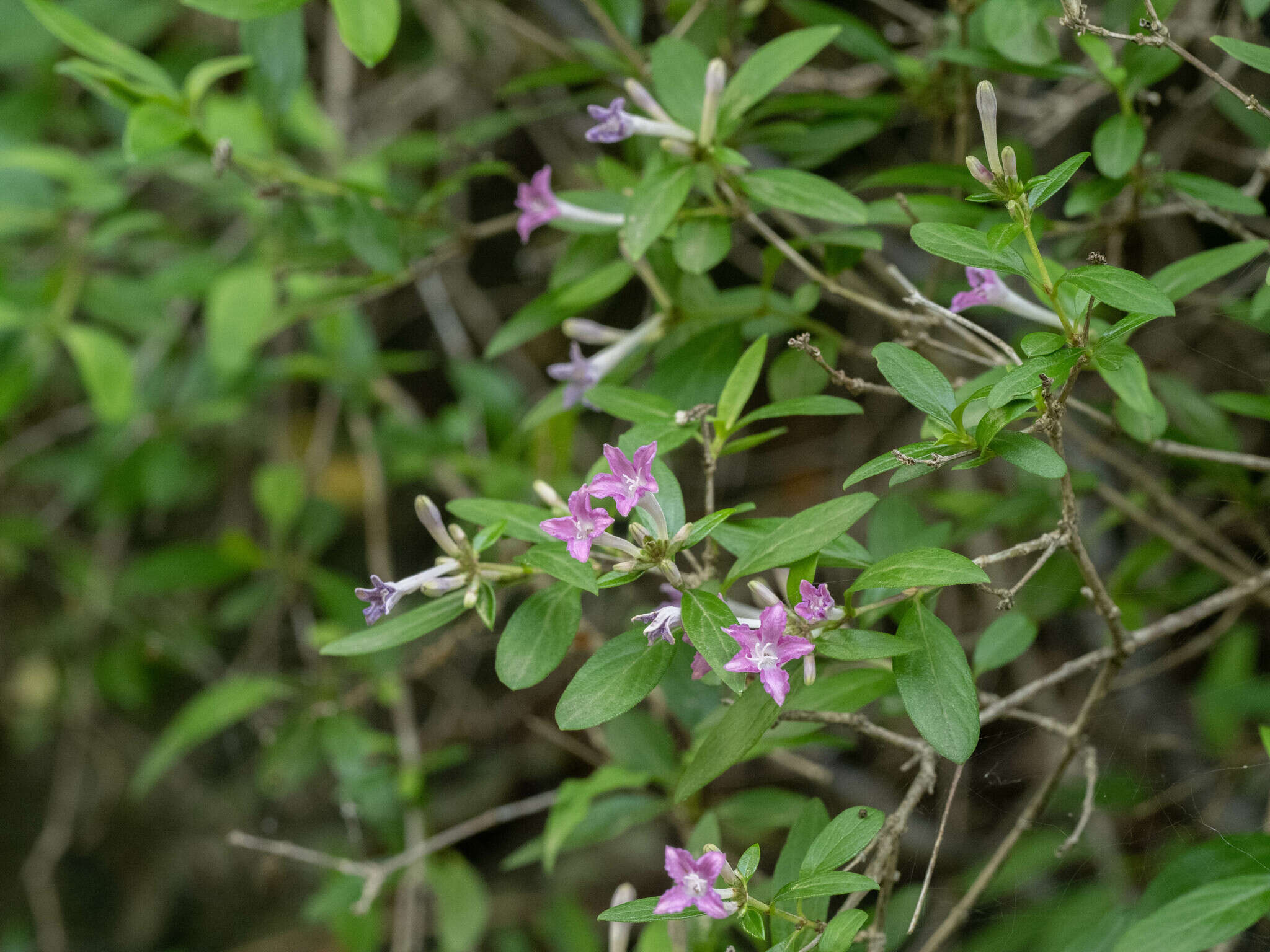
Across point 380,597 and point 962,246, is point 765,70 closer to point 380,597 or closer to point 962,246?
point 962,246

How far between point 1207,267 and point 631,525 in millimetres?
735

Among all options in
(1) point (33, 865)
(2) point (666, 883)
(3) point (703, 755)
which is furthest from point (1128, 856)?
(1) point (33, 865)

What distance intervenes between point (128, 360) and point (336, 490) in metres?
0.95

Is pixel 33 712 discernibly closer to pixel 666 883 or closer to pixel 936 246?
pixel 666 883

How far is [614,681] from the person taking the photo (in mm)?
868

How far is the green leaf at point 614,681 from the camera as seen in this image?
841 millimetres

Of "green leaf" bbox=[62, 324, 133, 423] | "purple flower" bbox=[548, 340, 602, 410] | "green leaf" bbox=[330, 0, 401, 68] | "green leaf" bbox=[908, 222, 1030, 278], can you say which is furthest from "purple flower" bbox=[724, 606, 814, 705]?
"green leaf" bbox=[62, 324, 133, 423]

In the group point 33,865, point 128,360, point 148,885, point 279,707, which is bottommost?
point 148,885

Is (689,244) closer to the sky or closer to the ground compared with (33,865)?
closer to the sky

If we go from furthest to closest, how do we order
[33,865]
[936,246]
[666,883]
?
Result: [33,865], [666,883], [936,246]

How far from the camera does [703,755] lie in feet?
2.85

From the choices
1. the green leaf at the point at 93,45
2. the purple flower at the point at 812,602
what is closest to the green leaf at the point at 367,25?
the green leaf at the point at 93,45

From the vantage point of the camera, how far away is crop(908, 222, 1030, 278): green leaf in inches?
32.6

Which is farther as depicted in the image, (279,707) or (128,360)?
(279,707)
